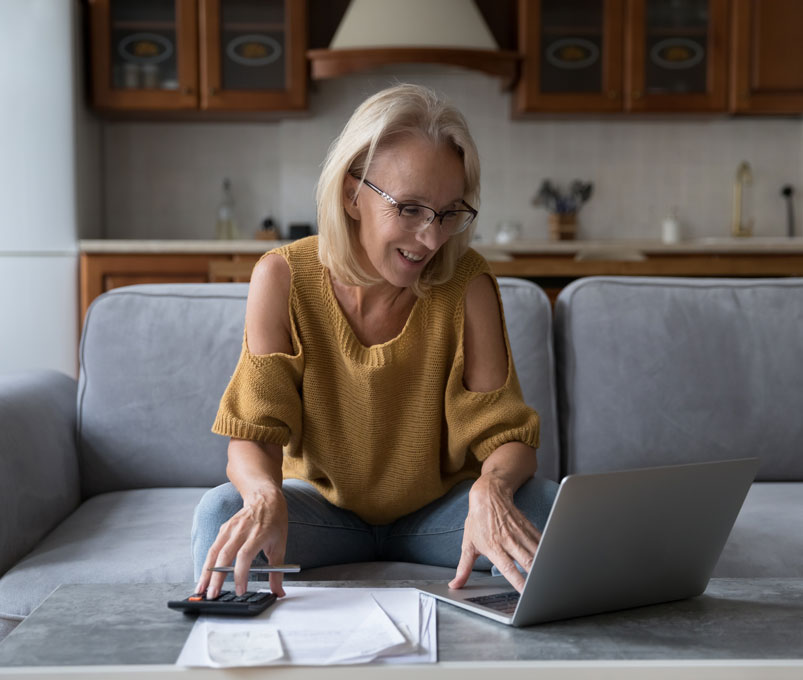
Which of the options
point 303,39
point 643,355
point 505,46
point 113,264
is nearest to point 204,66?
point 303,39

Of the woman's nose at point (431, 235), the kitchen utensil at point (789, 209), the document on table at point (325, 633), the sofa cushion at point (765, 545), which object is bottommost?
the sofa cushion at point (765, 545)

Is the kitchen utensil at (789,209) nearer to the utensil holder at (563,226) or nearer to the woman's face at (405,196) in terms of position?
the utensil holder at (563,226)

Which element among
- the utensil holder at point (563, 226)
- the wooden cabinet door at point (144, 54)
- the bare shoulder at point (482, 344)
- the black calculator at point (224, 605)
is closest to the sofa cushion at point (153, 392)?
the bare shoulder at point (482, 344)

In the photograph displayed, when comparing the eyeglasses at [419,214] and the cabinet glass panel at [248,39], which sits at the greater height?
the cabinet glass panel at [248,39]

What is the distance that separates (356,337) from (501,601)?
0.56 meters

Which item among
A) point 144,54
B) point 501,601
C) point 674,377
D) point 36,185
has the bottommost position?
point 501,601

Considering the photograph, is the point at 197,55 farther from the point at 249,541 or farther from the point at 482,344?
the point at 249,541

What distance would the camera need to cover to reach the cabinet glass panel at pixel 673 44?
4.36m

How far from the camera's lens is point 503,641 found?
853 mm

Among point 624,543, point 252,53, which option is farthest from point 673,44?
point 624,543

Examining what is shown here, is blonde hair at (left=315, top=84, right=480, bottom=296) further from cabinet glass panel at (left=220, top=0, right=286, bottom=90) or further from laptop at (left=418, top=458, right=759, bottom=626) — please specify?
cabinet glass panel at (left=220, top=0, right=286, bottom=90)

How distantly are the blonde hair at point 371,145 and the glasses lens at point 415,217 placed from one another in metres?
0.09

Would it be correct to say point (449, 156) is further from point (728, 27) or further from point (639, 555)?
point (728, 27)

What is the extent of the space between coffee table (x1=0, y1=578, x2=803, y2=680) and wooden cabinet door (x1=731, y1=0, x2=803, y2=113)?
3856 mm
